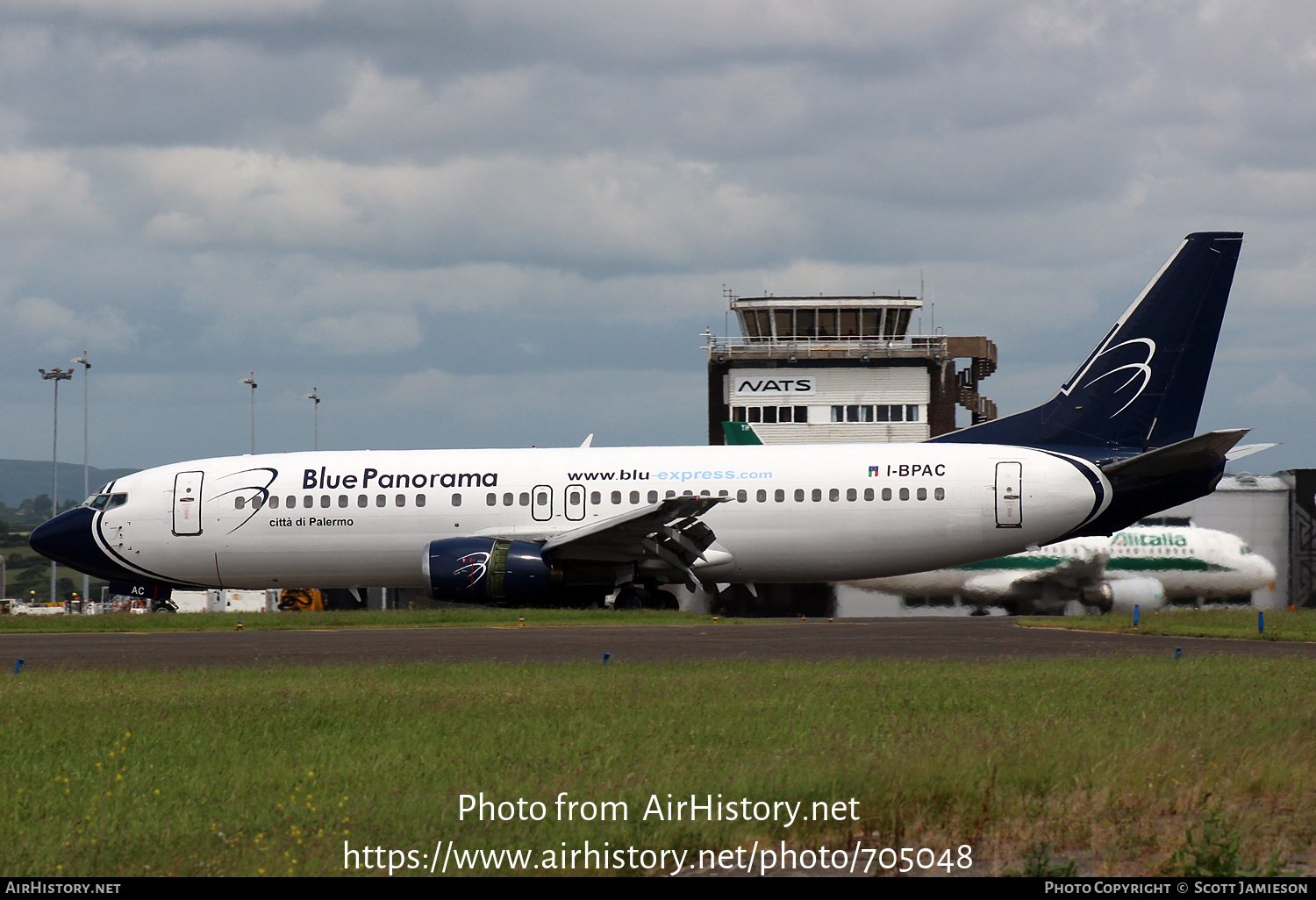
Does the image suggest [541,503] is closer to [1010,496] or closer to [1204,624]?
[1010,496]

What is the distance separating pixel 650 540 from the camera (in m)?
28.5

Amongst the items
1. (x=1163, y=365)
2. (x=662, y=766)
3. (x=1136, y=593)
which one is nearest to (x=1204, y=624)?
(x=1163, y=365)

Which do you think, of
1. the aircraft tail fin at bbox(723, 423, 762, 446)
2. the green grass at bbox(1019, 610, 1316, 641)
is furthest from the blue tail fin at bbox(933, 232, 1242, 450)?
the aircraft tail fin at bbox(723, 423, 762, 446)

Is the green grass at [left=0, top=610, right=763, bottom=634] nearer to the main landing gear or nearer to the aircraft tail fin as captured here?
the main landing gear

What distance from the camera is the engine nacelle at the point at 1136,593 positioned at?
36156mm

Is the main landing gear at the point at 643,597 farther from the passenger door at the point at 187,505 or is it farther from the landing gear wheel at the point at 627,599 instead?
the passenger door at the point at 187,505

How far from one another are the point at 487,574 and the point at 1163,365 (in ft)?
48.1

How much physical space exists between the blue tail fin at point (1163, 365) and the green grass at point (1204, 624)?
3.88m

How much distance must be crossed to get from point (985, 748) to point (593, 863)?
378 centimetres

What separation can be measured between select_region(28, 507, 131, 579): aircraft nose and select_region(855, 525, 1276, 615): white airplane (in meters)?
17.7

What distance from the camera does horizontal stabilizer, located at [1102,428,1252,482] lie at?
86.4ft

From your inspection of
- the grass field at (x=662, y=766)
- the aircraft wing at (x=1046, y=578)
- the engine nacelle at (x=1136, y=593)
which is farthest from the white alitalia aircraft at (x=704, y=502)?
the grass field at (x=662, y=766)

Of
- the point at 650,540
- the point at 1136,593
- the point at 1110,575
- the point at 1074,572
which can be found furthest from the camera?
the point at 1110,575
